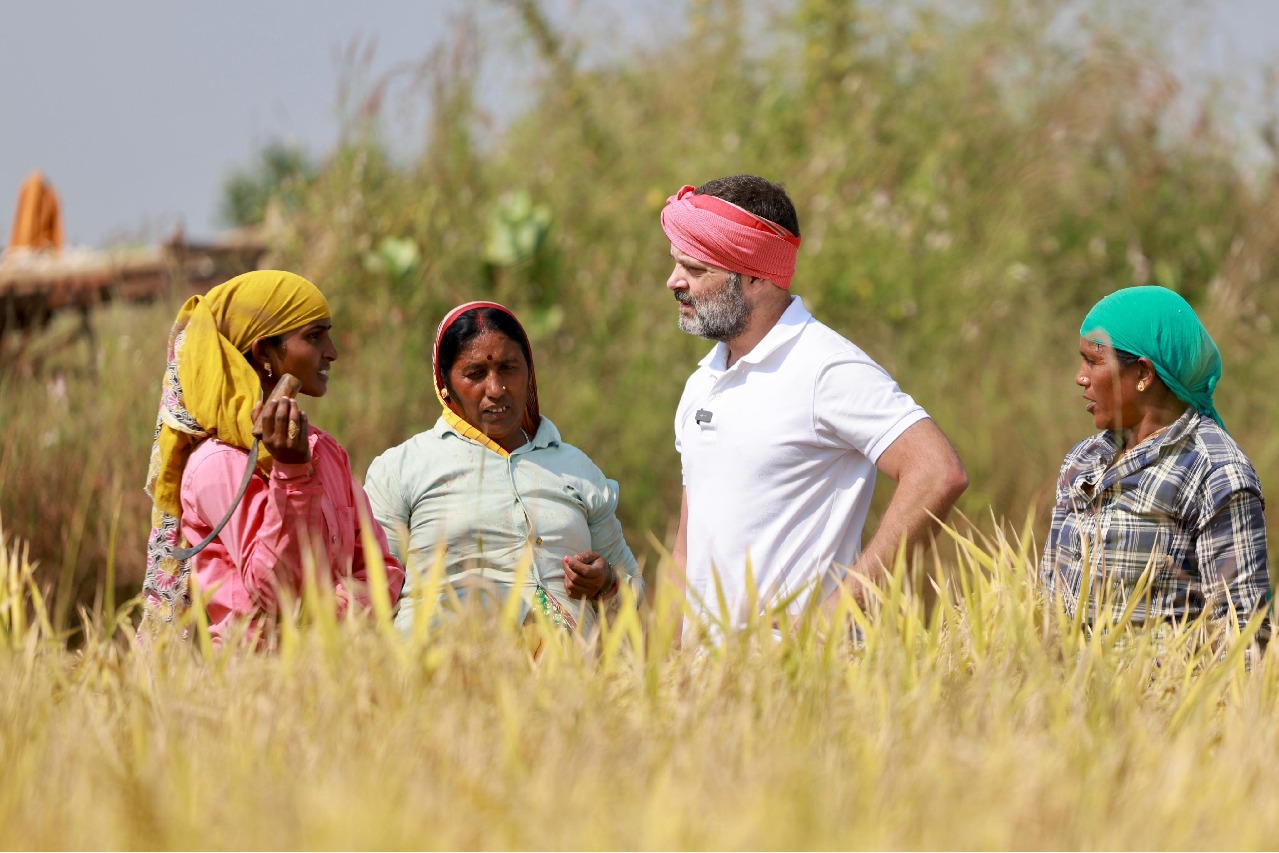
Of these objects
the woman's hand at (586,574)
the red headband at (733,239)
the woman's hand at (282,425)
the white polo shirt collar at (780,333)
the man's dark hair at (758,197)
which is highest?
the man's dark hair at (758,197)

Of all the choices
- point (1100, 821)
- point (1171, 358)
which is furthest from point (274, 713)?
point (1171, 358)

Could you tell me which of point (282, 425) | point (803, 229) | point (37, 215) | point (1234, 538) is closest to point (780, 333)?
point (1234, 538)

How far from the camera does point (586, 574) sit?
3.75 meters

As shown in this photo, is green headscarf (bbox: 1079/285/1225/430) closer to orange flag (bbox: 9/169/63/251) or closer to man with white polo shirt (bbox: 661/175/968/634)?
man with white polo shirt (bbox: 661/175/968/634)

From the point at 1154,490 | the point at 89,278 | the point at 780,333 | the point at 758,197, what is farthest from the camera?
the point at 89,278

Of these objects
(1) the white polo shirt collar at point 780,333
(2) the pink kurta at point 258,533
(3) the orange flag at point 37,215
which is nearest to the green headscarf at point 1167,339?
(1) the white polo shirt collar at point 780,333

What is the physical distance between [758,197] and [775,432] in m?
0.65

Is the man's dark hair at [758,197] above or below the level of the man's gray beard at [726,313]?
above

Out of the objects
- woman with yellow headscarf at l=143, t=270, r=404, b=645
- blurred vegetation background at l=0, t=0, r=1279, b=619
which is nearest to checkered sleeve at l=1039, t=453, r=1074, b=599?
woman with yellow headscarf at l=143, t=270, r=404, b=645

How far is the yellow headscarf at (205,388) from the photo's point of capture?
342 centimetres

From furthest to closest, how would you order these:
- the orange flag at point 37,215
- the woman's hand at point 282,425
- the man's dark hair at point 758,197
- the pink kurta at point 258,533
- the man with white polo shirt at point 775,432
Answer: the orange flag at point 37,215 → the man's dark hair at point 758,197 → the man with white polo shirt at point 775,432 → the pink kurta at point 258,533 → the woman's hand at point 282,425

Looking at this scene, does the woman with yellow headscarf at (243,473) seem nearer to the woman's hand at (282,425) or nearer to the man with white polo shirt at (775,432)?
the woman's hand at (282,425)

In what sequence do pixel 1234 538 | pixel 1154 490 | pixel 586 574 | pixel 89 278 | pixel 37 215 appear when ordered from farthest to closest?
pixel 37 215 → pixel 89 278 → pixel 586 574 → pixel 1154 490 → pixel 1234 538

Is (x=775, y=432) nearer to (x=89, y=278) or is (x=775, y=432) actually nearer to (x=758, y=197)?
(x=758, y=197)
